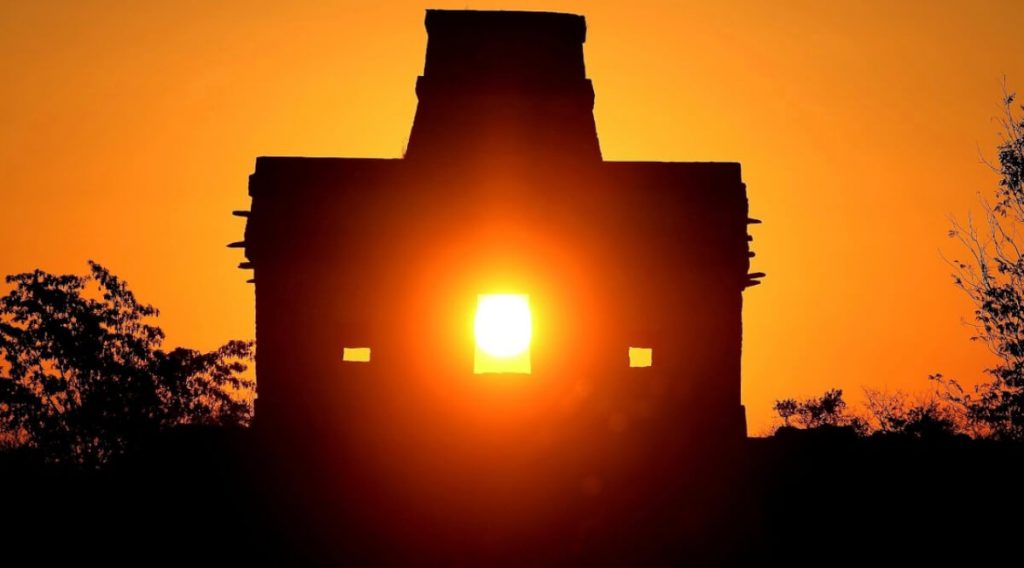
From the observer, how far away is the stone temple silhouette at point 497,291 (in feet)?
70.6

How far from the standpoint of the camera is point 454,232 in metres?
22.0

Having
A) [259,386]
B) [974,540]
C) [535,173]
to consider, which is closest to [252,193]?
[259,386]

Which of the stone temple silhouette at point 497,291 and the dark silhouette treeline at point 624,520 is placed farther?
the stone temple silhouette at point 497,291

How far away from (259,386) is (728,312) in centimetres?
734

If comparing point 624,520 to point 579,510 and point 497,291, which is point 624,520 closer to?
point 579,510

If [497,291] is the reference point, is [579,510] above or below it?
below

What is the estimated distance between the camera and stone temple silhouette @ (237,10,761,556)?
70.6 ft

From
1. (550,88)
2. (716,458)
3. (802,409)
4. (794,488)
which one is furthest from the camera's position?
(802,409)

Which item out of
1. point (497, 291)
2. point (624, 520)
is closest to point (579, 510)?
point (624, 520)

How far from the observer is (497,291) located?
22.0 m

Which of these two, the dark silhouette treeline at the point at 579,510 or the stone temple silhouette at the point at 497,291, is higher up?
the stone temple silhouette at the point at 497,291

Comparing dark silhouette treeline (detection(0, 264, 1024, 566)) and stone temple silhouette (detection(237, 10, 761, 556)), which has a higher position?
stone temple silhouette (detection(237, 10, 761, 556))

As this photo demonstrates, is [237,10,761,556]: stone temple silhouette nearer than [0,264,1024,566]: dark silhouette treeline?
No

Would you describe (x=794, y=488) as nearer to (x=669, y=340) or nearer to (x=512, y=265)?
(x=669, y=340)
